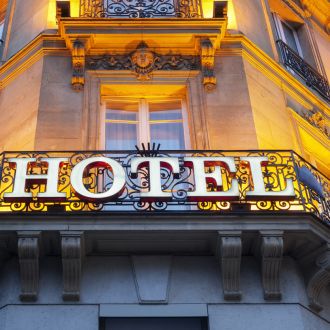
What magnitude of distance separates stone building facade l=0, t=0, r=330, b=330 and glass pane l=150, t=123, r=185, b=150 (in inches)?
1.2

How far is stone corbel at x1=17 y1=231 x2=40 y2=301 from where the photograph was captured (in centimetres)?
954

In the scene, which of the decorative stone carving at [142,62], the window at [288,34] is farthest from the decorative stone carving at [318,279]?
the window at [288,34]

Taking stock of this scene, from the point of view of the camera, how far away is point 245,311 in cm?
973

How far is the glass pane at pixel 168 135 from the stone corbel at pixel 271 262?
329cm

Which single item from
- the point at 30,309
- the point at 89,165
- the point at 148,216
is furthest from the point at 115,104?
the point at 30,309

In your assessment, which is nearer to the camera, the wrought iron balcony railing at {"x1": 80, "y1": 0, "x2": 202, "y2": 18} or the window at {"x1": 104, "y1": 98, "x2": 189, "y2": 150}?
→ the window at {"x1": 104, "y1": 98, "x2": 189, "y2": 150}

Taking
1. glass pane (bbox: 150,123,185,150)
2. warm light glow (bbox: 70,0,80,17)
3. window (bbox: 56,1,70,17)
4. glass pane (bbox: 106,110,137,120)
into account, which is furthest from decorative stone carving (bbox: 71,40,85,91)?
glass pane (bbox: 150,123,185,150)

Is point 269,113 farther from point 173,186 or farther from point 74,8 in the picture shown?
point 74,8

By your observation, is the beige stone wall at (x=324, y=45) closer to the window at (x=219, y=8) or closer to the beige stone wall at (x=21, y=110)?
the window at (x=219, y=8)

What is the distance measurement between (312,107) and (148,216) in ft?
21.0

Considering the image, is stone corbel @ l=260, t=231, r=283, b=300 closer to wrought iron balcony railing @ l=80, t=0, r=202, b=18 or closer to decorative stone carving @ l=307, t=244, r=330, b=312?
decorative stone carving @ l=307, t=244, r=330, b=312

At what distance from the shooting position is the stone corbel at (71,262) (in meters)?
9.58

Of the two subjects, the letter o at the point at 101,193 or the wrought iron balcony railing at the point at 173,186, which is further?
the wrought iron balcony railing at the point at 173,186

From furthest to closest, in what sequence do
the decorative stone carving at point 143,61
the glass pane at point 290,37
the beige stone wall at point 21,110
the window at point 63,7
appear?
1. the glass pane at point 290,37
2. the window at point 63,7
3. the decorative stone carving at point 143,61
4. the beige stone wall at point 21,110
